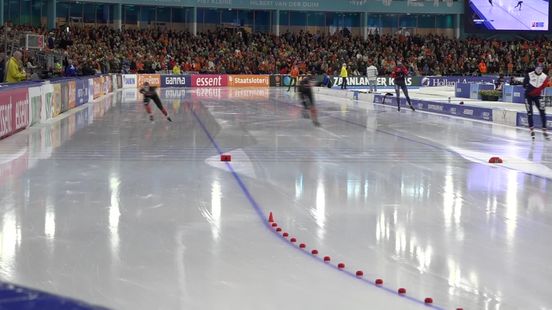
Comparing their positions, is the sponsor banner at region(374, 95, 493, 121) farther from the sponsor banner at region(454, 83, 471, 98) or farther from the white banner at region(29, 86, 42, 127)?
the white banner at region(29, 86, 42, 127)

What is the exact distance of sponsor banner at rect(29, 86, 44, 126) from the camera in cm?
1627

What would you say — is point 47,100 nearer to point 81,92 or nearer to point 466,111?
point 81,92

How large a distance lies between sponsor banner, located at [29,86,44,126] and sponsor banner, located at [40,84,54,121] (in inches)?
10.2

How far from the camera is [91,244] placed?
614 centimetres

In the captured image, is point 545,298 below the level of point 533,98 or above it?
below

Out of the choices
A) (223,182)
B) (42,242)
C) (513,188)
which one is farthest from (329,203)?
(42,242)

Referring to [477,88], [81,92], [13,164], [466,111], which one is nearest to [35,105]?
[13,164]

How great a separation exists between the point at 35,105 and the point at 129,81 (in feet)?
80.8

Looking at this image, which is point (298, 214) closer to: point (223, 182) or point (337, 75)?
point (223, 182)

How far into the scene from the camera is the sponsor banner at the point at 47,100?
17812mm

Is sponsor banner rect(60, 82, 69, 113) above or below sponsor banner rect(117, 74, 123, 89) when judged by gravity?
below

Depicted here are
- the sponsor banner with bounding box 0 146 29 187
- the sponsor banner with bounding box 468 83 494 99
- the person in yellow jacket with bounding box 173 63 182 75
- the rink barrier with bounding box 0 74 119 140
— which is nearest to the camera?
the sponsor banner with bounding box 0 146 29 187

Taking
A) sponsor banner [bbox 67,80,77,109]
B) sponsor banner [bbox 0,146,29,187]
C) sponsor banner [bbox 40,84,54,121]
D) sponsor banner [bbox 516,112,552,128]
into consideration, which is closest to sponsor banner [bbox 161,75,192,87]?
sponsor banner [bbox 67,80,77,109]

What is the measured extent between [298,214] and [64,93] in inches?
601
